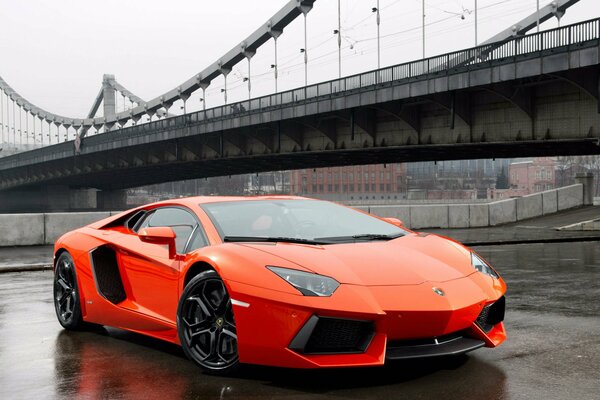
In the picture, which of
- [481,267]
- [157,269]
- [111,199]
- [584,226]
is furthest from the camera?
[111,199]

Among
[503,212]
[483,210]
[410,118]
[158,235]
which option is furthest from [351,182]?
[158,235]

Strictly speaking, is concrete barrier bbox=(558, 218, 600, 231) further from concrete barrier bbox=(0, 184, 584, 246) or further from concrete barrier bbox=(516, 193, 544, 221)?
concrete barrier bbox=(516, 193, 544, 221)

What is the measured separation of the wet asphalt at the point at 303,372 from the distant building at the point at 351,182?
147859 millimetres

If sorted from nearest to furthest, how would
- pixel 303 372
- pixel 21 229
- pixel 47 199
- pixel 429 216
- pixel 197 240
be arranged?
pixel 303 372 → pixel 197 240 → pixel 21 229 → pixel 429 216 → pixel 47 199

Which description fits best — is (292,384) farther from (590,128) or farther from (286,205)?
(590,128)

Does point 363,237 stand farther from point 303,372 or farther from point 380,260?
point 303,372

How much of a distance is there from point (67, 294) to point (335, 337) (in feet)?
11.1

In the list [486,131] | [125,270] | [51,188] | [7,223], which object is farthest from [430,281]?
[51,188]

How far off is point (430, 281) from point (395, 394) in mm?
778

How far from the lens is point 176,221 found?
5934 millimetres

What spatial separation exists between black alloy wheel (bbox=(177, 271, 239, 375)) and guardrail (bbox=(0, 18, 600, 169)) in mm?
24142

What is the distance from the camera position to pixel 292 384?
14.9 feet

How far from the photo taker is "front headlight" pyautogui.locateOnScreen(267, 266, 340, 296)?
4.39m

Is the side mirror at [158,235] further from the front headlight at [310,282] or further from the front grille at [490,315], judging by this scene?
the front grille at [490,315]
